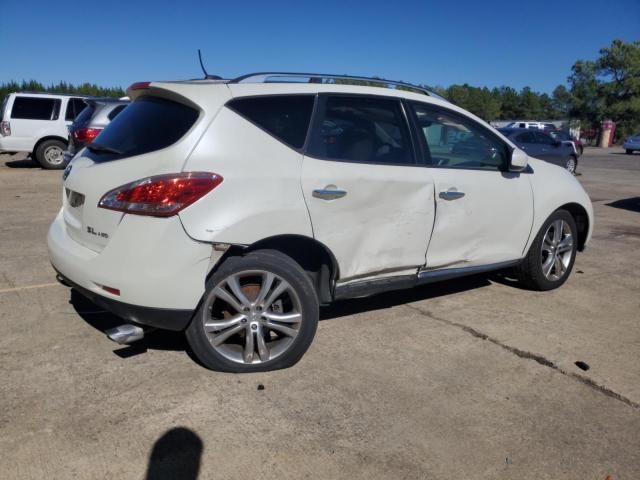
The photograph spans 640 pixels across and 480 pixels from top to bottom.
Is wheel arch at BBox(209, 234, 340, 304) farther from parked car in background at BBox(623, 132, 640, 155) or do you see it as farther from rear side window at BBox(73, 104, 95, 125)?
parked car in background at BBox(623, 132, 640, 155)

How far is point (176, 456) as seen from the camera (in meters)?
2.59

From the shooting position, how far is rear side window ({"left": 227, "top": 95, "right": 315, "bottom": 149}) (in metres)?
3.35

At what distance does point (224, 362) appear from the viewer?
3334mm

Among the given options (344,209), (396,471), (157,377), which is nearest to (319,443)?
(396,471)

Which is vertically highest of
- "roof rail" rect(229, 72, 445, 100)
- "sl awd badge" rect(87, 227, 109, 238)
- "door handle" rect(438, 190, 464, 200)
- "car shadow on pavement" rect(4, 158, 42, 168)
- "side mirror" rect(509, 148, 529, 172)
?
"roof rail" rect(229, 72, 445, 100)

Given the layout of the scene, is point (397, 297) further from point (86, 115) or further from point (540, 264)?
point (86, 115)

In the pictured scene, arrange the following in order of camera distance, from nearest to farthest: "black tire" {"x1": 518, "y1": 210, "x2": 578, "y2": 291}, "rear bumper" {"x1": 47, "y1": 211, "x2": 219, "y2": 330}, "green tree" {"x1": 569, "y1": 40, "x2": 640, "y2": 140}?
"rear bumper" {"x1": 47, "y1": 211, "x2": 219, "y2": 330}, "black tire" {"x1": 518, "y1": 210, "x2": 578, "y2": 291}, "green tree" {"x1": 569, "y1": 40, "x2": 640, "y2": 140}

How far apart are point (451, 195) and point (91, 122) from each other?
8.92m

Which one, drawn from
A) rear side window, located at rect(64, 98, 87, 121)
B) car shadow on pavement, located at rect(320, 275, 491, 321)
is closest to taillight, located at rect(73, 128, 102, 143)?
rear side window, located at rect(64, 98, 87, 121)

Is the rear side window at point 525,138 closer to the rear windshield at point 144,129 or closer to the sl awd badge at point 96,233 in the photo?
the rear windshield at point 144,129

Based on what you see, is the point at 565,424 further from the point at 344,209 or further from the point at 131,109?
the point at 131,109

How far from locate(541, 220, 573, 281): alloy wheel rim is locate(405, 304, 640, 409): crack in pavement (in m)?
1.32

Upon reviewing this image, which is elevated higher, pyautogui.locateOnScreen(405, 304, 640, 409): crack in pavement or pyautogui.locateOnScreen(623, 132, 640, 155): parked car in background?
pyautogui.locateOnScreen(623, 132, 640, 155): parked car in background

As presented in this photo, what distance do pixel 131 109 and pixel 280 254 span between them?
4.64 ft
